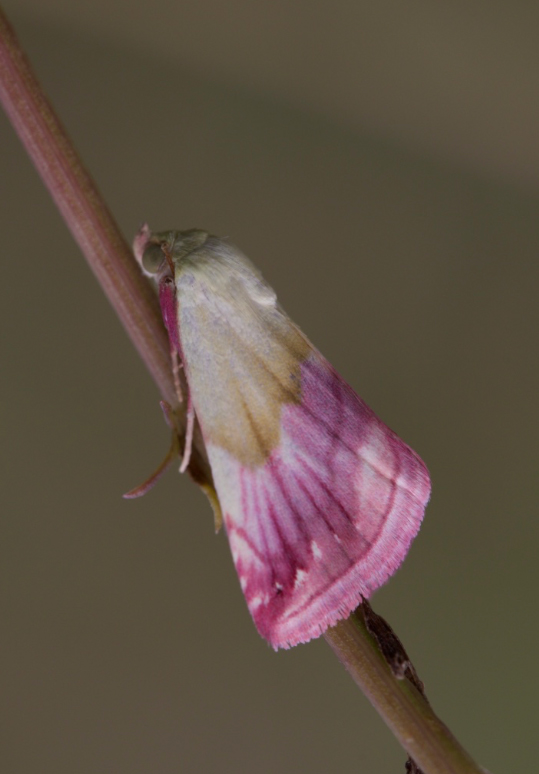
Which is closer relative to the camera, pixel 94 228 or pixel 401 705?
pixel 401 705

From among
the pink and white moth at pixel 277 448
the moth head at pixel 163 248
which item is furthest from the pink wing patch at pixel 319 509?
the moth head at pixel 163 248

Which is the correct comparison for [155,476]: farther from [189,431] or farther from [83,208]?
[83,208]

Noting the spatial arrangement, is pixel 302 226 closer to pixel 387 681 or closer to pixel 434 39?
pixel 434 39

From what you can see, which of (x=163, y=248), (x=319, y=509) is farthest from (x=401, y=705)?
(x=163, y=248)

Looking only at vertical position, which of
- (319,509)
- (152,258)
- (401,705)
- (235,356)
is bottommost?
(401,705)

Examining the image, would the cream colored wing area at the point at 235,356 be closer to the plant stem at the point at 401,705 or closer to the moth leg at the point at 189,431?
the moth leg at the point at 189,431

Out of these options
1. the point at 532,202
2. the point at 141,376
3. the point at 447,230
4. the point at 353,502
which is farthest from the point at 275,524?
the point at 532,202

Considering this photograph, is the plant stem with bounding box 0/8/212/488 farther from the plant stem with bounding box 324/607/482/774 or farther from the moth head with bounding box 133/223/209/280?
the plant stem with bounding box 324/607/482/774
